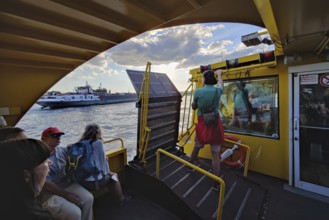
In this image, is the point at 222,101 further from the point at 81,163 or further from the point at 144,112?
the point at 81,163

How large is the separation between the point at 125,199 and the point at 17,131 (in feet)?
6.08

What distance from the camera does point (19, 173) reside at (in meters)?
0.95

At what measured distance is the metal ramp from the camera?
7.59 ft

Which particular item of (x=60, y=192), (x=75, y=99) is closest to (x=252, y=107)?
(x=60, y=192)

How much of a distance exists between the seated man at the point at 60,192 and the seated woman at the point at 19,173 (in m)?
0.91

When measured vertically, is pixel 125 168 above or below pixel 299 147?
below

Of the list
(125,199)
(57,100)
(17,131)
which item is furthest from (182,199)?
(57,100)

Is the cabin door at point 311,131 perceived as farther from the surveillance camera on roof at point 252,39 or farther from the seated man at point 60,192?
the seated man at point 60,192

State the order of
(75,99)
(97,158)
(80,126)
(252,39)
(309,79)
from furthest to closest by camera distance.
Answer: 1. (75,99)
2. (80,126)
3. (309,79)
4. (252,39)
5. (97,158)

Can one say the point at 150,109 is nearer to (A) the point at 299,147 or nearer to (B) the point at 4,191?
(B) the point at 4,191

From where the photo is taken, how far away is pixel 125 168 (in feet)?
10.4

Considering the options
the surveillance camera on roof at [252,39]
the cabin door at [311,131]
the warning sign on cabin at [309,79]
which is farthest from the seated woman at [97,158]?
the warning sign on cabin at [309,79]

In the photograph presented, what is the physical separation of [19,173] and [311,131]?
387 cm

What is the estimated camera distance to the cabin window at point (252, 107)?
11.3ft
